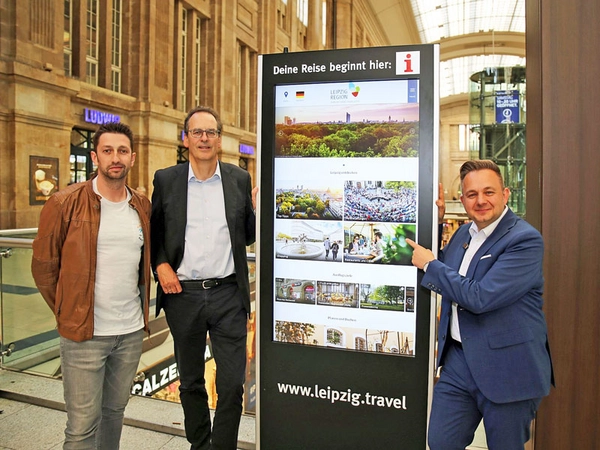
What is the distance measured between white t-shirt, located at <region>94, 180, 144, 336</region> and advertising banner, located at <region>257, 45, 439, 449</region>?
626 millimetres

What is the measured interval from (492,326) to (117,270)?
1.63 metres

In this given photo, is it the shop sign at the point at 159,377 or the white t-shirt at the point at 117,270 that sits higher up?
the white t-shirt at the point at 117,270

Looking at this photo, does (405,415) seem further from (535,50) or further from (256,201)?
→ (535,50)

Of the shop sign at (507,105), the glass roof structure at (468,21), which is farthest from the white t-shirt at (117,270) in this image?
the glass roof structure at (468,21)

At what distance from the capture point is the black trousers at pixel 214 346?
2379mm

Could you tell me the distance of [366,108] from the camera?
228 centimetres

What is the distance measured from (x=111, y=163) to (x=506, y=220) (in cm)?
171

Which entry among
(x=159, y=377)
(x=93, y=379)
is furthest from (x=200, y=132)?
(x=159, y=377)

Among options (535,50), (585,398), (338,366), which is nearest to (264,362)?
(338,366)

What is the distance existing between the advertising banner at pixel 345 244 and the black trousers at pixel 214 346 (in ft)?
0.46

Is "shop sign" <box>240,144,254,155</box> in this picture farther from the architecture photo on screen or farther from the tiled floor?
the architecture photo on screen

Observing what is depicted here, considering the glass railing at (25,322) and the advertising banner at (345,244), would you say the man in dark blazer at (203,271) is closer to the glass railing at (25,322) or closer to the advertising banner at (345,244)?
the advertising banner at (345,244)

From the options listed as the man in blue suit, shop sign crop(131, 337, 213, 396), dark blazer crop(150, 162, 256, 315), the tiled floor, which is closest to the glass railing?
the tiled floor

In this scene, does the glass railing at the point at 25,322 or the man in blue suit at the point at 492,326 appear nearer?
the man in blue suit at the point at 492,326
